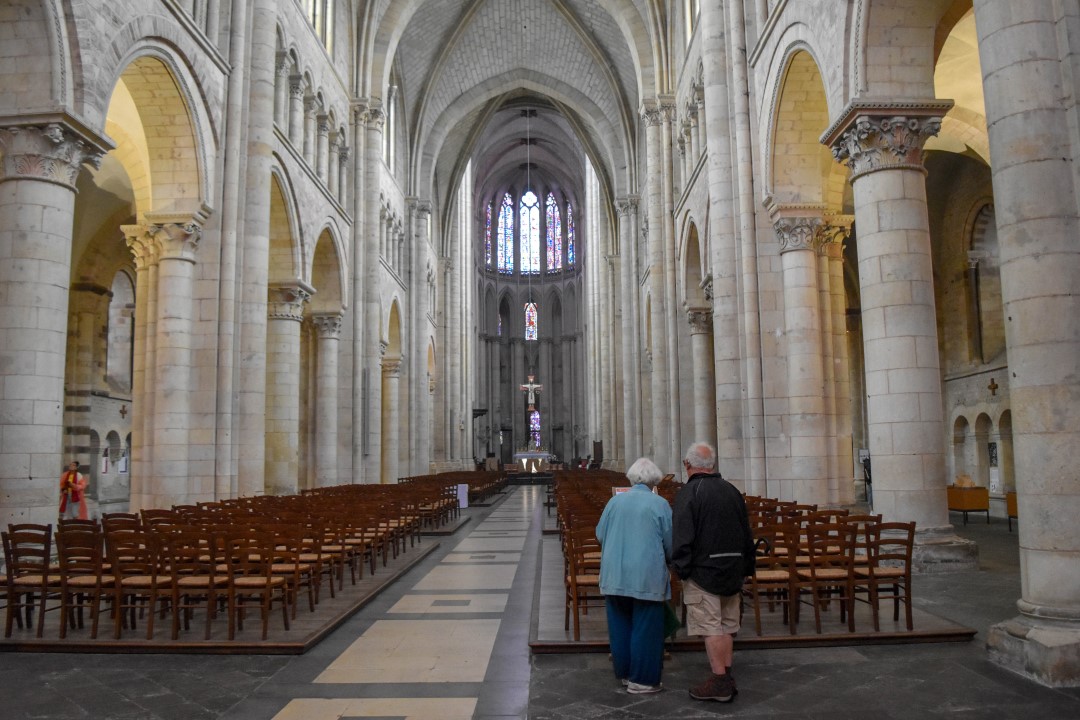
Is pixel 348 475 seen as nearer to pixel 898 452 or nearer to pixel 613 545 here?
pixel 898 452

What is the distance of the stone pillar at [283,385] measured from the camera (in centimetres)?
2086

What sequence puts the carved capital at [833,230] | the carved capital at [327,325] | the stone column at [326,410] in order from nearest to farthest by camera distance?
the carved capital at [833,230]
the stone column at [326,410]
the carved capital at [327,325]

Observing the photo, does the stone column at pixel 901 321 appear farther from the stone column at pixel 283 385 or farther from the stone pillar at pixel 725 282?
the stone column at pixel 283 385

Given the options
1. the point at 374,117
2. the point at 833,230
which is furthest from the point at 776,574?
the point at 374,117

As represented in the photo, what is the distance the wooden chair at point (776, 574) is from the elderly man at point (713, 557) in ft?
2.58

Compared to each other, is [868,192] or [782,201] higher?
[782,201]

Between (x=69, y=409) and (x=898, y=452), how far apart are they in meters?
22.6

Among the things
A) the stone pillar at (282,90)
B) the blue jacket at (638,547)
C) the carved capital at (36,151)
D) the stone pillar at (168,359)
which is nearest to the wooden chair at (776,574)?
the blue jacket at (638,547)

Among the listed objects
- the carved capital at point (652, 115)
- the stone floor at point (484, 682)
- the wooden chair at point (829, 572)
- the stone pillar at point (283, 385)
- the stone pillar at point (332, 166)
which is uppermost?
the carved capital at point (652, 115)

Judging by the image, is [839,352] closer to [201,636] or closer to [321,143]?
[201,636]

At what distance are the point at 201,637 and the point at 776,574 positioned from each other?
489cm

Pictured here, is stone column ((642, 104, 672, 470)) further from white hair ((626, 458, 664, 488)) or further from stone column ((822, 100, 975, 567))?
white hair ((626, 458, 664, 488))

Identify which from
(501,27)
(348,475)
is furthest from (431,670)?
(501,27)

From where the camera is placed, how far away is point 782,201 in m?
15.4
